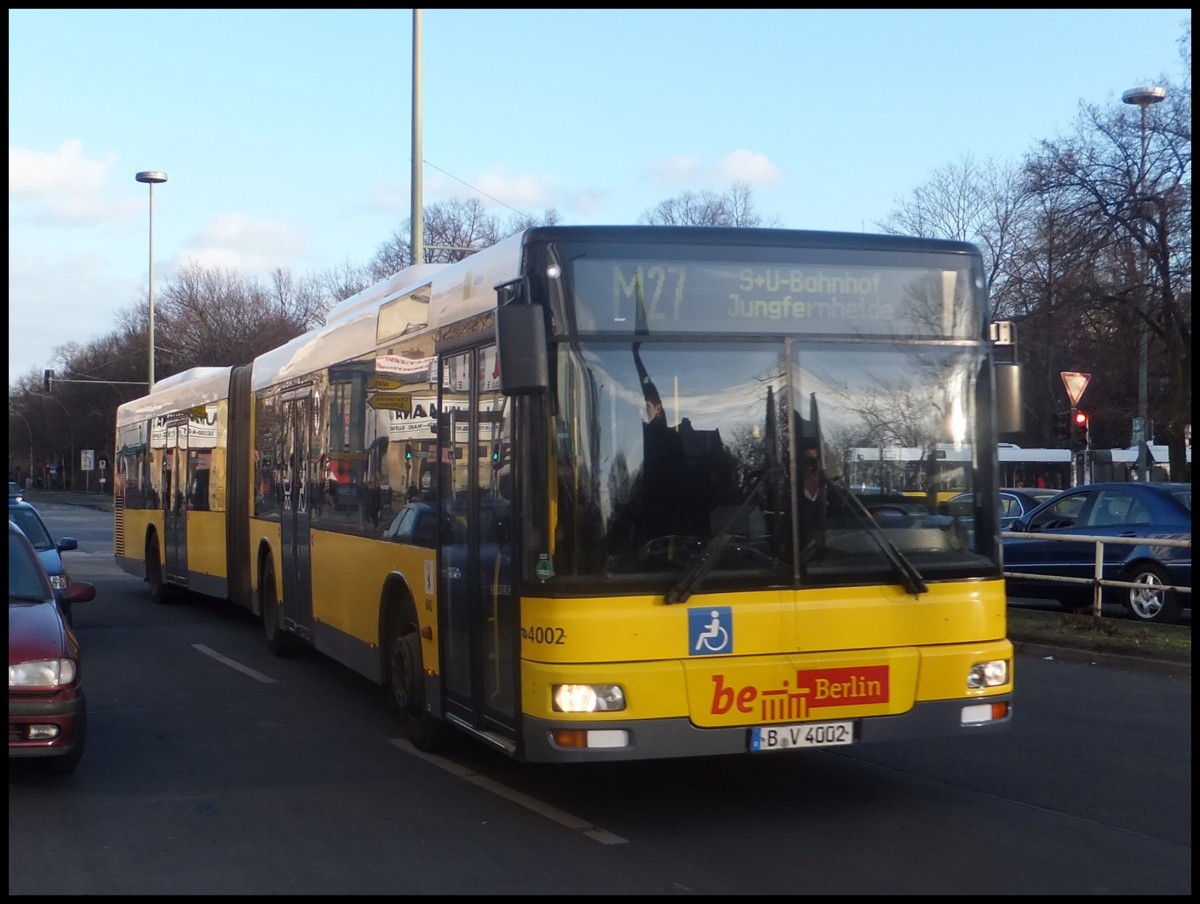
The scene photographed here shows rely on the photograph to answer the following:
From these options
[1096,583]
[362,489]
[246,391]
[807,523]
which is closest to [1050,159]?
[1096,583]

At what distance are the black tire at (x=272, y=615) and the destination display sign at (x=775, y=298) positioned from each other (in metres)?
7.74

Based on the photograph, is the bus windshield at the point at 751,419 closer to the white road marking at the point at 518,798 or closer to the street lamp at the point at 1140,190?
the white road marking at the point at 518,798

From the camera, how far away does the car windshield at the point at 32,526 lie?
621 inches

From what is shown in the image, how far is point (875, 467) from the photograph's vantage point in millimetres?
7078

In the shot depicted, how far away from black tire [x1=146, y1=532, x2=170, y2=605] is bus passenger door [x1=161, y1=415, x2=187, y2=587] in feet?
2.05

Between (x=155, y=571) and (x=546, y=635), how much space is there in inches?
615

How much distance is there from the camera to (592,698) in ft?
21.7

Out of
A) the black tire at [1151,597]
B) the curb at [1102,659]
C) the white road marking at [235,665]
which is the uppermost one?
the black tire at [1151,597]

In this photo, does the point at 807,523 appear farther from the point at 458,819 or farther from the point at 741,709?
the point at 458,819

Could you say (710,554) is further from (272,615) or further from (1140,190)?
(1140,190)

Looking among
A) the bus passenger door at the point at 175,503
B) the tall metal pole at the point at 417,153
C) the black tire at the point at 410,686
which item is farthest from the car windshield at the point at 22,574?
the tall metal pole at the point at 417,153

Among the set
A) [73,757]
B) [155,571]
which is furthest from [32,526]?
[73,757]

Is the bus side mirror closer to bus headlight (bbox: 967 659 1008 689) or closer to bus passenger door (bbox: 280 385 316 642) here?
bus headlight (bbox: 967 659 1008 689)

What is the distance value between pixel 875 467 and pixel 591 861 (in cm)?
236
